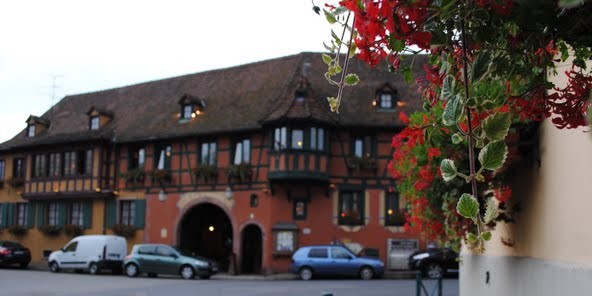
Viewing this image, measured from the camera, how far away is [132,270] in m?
27.3

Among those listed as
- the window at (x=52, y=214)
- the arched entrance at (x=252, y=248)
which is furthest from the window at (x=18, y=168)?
the arched entrance at (x=252, y=248)

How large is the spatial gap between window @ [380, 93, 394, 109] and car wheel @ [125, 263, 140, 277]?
12117 mm

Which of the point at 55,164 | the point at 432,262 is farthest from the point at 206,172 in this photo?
the point at 432,262

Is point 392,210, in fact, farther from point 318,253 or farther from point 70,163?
point 70,163

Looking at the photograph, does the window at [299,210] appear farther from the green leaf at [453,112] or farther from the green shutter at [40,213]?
the green leaf at [453,112]

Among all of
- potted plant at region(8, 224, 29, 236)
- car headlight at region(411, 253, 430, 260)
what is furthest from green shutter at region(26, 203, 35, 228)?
car headlight at region(411, 253, 430, 260)

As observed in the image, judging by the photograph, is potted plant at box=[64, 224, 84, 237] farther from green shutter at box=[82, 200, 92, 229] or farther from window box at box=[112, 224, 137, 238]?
window box at box=[112, 224, 137, 238]

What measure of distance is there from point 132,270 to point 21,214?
13172mm

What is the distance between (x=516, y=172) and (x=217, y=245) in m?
27.1

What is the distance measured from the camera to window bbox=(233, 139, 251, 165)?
96.3 ft

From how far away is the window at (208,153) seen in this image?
99.4 feet

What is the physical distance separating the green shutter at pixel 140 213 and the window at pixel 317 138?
9171 millimetres

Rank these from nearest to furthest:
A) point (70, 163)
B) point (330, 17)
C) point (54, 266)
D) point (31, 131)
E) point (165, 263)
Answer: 1. point (330, 17)
2. point (165, 263)
3. point (54, 266)
4. point (70, 163)
5. point (31, 131)

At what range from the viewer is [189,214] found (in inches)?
1254
